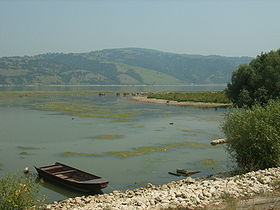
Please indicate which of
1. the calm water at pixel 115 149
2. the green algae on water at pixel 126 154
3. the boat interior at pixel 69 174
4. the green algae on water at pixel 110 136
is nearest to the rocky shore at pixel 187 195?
the calm water at pixel 115 149

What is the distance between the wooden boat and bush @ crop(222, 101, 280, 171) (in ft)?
31.6

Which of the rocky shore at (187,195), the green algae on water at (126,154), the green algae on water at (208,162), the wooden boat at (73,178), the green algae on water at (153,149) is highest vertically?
the rocky shore at (187,195)

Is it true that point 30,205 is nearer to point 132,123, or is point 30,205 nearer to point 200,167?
point 200,167

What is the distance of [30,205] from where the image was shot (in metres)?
16.3

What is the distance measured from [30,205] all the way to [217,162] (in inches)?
747

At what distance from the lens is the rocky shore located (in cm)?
1753

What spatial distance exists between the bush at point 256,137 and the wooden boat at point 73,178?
9.63m

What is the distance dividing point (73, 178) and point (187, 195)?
9853 mm

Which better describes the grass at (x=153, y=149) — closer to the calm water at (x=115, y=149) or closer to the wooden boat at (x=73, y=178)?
the calm water at (x=115, y=149)

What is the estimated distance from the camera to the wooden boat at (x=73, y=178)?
2283 cm

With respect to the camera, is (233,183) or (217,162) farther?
(217,162)

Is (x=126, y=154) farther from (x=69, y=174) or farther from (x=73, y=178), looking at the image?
(x=73, y=178)

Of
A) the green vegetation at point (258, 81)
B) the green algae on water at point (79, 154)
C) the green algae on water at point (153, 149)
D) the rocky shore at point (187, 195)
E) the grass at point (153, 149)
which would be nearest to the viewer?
the rocky shore at point (187, 195)

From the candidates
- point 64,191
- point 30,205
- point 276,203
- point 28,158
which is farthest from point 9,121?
point 276,203
